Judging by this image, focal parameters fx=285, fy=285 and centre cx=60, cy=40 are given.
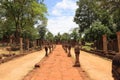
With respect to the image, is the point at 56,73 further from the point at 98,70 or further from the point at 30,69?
the point at 30,69

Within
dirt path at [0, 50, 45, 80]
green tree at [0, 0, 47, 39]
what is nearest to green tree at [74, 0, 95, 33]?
green tree at [0, 0, 47, 39]

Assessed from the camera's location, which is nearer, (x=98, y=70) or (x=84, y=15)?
(x=98, y=70)

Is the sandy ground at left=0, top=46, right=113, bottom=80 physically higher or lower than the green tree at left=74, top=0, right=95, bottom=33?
lower

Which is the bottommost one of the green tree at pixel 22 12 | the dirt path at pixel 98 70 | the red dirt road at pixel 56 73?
the dirt path at pixel 98 70

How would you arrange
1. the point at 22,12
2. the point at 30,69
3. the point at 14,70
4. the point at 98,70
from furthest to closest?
the point at 22,12 < the point at 30,69 < the point at 14,70 < the point at 98,70

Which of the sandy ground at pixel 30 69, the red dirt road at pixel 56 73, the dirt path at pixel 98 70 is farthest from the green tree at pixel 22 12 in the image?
the red dirt road at pixel 56 73

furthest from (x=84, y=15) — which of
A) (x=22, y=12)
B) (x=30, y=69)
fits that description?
(x=30, y=69)

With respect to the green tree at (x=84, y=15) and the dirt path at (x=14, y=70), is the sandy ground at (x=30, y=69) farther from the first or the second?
the green tree at (x=84, y=15)

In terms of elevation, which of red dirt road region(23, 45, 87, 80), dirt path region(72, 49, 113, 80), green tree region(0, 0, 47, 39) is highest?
green tree region(0, 0, 47, 39)

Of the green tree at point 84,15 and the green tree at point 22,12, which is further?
the green tree at point 84,15

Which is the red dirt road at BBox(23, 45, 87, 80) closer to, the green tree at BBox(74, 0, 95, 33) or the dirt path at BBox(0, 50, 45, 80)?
the dirt path at BBox(0, 50, 45, 80)

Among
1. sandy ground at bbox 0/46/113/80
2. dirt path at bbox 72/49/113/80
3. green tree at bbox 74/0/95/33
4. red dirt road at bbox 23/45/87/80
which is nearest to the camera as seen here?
red dirt road at bbox 23/45/87/80

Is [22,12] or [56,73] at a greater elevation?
[22,12]

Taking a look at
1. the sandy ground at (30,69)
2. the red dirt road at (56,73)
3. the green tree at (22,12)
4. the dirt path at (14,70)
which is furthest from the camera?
the green tree at (22,12)
